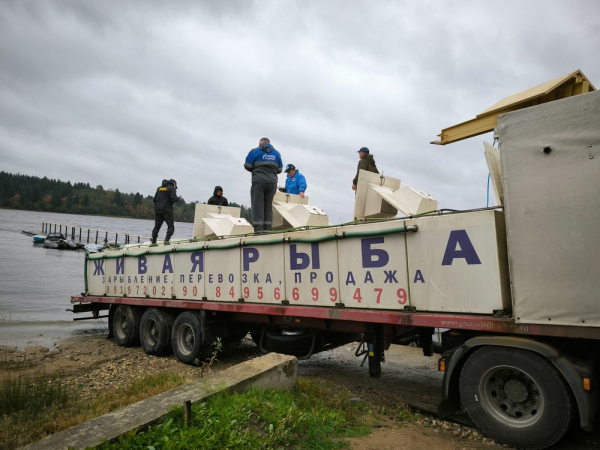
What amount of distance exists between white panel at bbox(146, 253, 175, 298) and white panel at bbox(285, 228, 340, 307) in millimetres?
3410

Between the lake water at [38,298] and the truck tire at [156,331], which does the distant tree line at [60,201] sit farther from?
the truck tire at [156,331]

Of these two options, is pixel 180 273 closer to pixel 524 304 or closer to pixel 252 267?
pixel 252 267

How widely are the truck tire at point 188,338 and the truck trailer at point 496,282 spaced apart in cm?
166

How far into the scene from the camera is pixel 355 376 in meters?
7.34

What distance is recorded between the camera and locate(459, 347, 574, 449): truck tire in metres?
3.63

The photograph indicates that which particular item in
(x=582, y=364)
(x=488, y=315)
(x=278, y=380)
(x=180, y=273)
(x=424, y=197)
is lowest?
(x=278, y=380)

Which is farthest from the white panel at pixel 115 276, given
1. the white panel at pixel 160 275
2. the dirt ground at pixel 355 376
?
the dirt ground at pixel 355 376

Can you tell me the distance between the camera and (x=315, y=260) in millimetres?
5848

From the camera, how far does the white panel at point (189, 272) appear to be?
782cm

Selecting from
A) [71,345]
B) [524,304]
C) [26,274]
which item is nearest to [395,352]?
[524,304]

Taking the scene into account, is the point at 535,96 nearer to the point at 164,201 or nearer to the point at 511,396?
the point at 511,396

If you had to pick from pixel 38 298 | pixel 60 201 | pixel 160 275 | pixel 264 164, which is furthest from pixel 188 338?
pixel 60 201

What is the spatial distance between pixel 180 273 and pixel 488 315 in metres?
6.10

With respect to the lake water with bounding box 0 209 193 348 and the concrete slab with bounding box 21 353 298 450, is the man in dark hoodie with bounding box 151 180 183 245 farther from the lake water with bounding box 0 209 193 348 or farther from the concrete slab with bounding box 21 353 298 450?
the concrete slab with bounding box 21 353 298 450
